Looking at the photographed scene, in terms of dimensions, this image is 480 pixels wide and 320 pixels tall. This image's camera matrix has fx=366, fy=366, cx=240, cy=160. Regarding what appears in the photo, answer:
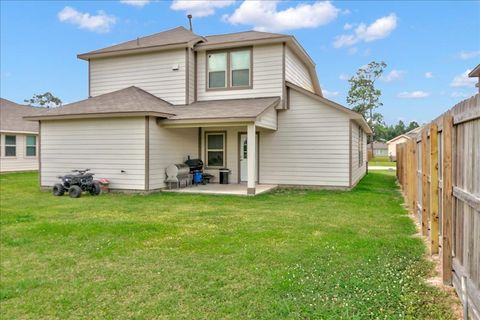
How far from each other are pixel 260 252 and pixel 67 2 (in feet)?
59.1

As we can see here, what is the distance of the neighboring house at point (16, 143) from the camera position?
2108 cm

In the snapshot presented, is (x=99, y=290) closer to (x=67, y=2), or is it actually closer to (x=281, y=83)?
(x=281, y=83)

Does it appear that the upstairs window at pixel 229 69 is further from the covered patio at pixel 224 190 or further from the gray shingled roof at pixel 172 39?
the covered patio at pixel 224 190

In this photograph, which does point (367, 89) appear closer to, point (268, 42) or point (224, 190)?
point (268, 42)

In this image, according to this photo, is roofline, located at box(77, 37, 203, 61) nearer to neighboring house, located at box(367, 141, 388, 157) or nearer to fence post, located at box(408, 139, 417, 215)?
fence post, located at box(408, 139, 417, 215)

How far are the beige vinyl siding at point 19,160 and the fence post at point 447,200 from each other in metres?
23.1

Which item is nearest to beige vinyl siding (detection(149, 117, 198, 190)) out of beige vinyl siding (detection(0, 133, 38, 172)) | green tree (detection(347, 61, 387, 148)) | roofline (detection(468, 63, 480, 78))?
roofline (detection(468, 63, 480, 78))

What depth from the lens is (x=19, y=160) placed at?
22031 millimetres

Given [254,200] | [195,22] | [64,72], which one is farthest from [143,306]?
[64,72]

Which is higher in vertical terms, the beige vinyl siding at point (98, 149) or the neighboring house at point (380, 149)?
the neighboring house at point (380, 149)

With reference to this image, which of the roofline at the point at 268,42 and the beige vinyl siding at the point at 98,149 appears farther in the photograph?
the roofline at the point at 268,42

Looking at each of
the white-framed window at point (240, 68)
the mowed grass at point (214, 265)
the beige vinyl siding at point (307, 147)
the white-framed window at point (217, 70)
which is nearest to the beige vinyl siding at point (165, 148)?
the white-framed window at point (217, 70)

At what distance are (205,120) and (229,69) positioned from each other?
353cm

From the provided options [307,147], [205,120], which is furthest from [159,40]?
[307,147]
